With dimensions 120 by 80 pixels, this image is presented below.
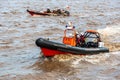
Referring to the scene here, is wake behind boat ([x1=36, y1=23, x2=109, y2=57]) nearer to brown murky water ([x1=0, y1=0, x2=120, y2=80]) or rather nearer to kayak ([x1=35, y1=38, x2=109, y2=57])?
kayak ([x1=35, y1=38, x2=109, y2=57])

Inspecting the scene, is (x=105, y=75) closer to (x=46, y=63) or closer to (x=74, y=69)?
(x=74, y=69)

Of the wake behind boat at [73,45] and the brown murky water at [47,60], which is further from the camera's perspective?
the wake behind boat at [73,45]

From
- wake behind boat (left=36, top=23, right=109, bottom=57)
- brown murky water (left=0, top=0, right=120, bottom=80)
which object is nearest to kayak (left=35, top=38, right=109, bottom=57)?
wake behind boat (left=36, top=23, right=109, bottom=57)

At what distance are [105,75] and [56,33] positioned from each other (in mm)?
10002

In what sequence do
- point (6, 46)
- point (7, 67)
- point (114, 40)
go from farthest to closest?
point (114, 40)
point (6, 46)
point (7, 67)

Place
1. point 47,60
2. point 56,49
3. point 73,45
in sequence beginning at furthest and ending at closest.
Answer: point 73,45
point 47,60
point 56,49

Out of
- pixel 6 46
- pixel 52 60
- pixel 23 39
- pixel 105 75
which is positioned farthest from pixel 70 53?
pixel 23 39

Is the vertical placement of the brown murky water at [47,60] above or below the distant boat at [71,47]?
below

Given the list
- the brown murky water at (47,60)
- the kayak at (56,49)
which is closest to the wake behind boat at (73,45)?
the kayak at (56,49)

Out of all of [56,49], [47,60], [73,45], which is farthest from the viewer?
[73,45]

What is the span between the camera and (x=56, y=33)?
22906 mm

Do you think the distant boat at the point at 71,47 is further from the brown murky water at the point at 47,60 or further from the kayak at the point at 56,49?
the brown murky water at the point at 47,60

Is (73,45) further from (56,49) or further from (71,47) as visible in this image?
(56,49)

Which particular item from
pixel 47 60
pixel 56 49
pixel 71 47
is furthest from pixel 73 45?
pixel 47 60
